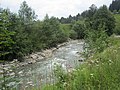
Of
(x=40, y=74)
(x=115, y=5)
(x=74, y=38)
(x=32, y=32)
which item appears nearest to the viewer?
(x=40, y=74)

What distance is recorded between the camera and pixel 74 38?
76750mm

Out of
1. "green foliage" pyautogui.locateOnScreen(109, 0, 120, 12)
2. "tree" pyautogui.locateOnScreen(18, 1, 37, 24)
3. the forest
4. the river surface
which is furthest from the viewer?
"green foliage" pyautogui.locateOnScreen(109, 0, 120, 12)

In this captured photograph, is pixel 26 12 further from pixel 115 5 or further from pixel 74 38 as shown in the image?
pixel 115 5

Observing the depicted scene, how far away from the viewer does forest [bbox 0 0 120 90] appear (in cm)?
488

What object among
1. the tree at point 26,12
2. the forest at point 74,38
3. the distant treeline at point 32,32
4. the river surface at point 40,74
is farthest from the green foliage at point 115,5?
the river surface at point 40,74

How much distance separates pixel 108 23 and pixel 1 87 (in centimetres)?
5830

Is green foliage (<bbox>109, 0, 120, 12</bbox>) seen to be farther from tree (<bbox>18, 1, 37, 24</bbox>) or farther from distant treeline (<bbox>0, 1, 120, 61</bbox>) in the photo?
tree (<bbox>18, 1, 37, 24</bbox>)

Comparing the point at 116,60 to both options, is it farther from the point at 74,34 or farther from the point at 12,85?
the point at 74,34

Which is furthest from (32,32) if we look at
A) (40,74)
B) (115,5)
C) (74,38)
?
(115,5)

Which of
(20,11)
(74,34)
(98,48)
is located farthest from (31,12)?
(98,48)

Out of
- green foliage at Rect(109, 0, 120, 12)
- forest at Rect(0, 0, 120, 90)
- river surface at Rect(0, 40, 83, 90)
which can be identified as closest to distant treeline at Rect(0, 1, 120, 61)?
forest at Rect(0, 0, 120, 90)

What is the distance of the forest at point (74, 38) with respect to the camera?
4.88m

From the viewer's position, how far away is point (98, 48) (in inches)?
535

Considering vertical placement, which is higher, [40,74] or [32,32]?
[40,74]
